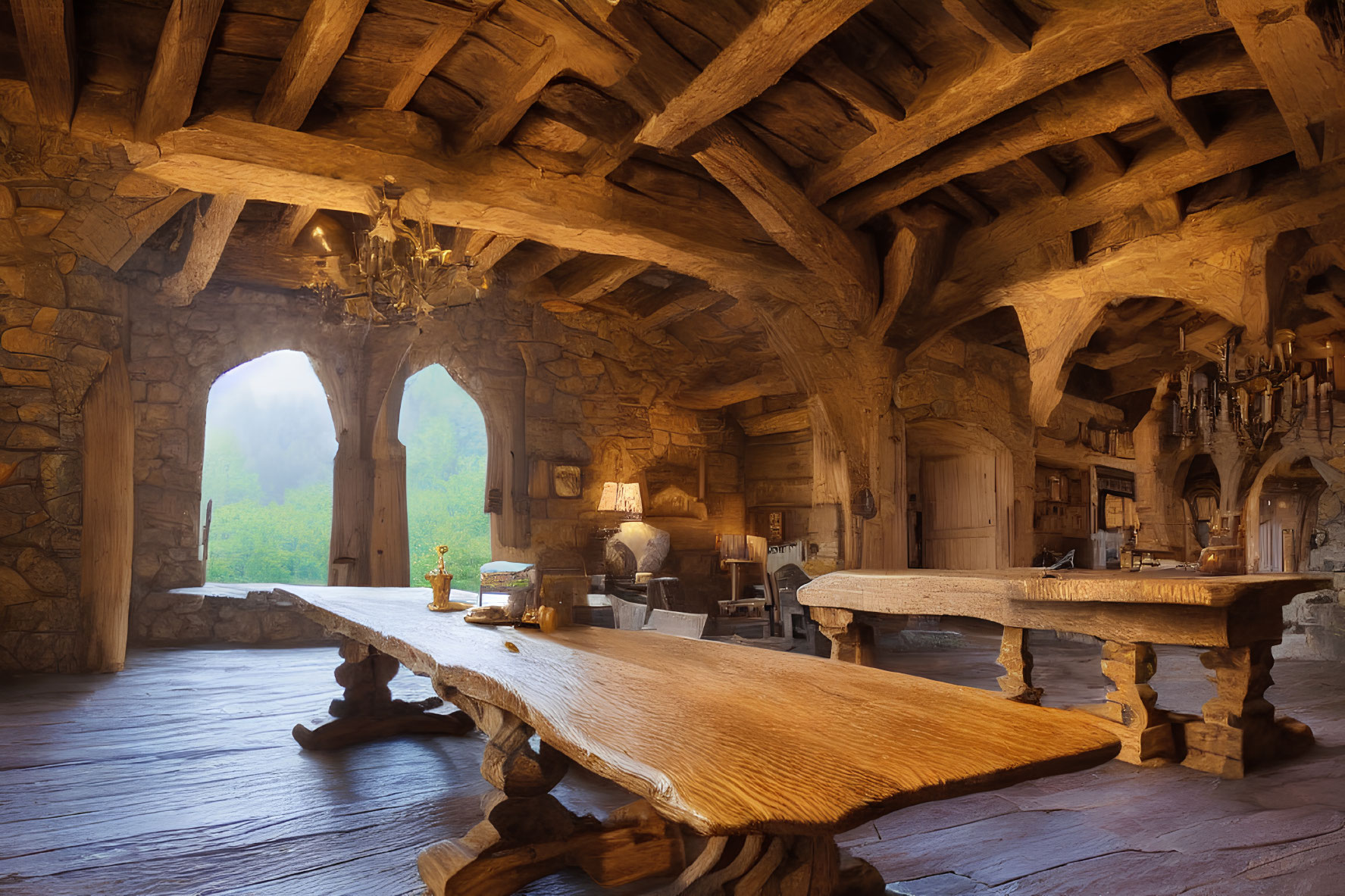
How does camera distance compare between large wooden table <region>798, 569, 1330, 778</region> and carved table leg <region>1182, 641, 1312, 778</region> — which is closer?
large wooden table <region>798, 569, 1330, 778</region>

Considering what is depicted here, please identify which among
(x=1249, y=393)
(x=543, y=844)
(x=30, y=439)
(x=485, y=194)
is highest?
(x=485, y=194)

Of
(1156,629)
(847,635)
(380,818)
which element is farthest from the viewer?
(847,635)

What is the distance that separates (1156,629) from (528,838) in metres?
2.67

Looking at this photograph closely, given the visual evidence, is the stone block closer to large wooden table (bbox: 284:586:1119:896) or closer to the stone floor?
the stone floor

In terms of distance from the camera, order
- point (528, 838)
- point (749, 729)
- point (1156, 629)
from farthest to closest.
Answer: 1. point (1156, 629)
2. point (528, 838)
3. point (749, 729)

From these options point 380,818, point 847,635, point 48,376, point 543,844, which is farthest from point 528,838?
point 48,376

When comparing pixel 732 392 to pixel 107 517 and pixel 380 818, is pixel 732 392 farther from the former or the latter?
pixel 380 818

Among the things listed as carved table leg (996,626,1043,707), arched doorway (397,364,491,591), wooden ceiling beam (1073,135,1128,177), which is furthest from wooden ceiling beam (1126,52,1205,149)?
arched doorway (397,364,491,591)

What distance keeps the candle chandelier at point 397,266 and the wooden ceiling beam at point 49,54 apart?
1.33 meters

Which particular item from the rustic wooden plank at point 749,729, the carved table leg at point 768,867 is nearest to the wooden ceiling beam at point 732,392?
the rustic wooden plank at point 749,729

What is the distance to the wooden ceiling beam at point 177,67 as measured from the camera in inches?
129

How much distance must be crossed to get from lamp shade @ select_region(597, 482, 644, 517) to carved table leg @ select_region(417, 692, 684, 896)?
17.3 feet

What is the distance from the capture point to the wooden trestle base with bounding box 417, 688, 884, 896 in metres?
2.03

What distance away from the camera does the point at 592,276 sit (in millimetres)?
7148
